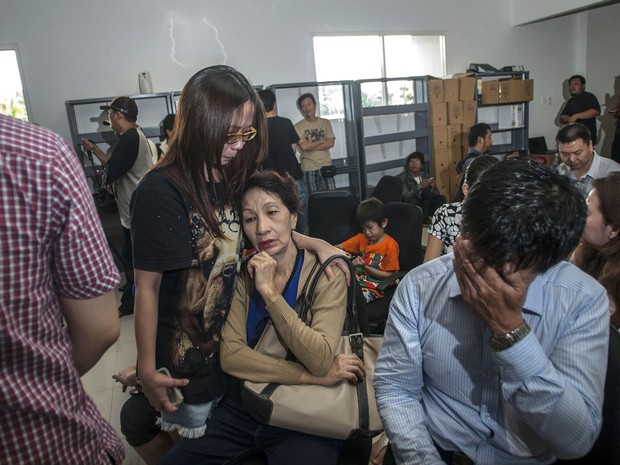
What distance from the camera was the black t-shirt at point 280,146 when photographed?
12.9 feet

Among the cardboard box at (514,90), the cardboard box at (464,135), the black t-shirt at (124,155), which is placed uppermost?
the cardboard box at (514,90)

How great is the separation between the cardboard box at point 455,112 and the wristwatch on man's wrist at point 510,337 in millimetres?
6036

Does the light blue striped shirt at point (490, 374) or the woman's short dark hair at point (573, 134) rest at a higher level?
the woman's short dark hair at point (573, 134)

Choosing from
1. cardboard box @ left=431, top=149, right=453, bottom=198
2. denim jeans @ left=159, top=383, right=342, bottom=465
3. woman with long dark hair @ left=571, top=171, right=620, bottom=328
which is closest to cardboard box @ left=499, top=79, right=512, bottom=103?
cardboard box @ left=431, top=149, right=453, bottom=198

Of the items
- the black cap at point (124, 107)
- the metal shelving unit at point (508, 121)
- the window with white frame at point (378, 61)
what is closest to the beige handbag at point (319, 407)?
the black cap at point (124, 107)

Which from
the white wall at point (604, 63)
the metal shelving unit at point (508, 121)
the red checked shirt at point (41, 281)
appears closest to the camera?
the red checked shirt at point (41, 281)

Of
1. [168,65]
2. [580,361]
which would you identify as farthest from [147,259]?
[168,65]

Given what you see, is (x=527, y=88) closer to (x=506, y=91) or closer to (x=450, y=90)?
(x=506, y=91)

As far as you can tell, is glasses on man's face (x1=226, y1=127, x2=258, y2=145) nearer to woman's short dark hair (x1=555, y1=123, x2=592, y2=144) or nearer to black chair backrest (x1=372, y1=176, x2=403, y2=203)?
black chair backrest (x1=372, y1=176, x2=403, y2=203)

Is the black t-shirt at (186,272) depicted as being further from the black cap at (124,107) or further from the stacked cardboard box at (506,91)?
the stacked cardboard box at (506,91)

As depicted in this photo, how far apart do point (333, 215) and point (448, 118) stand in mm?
4227

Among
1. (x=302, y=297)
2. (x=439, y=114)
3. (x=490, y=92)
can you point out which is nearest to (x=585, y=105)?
(x=490, y=92)

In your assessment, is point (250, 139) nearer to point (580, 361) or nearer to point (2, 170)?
point (2, 170)

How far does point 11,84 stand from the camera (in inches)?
193
